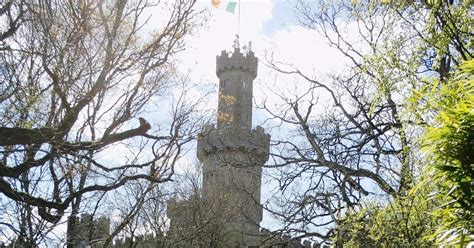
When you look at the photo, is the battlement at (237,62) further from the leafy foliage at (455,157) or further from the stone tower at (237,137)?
the leafy foliage at (455,157)

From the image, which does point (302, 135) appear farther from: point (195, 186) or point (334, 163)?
point (195, 186)

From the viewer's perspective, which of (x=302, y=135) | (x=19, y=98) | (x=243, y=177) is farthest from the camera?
(x=243, y=177)

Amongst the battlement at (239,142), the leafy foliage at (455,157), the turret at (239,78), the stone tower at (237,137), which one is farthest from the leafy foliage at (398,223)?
the turret at (239,78)

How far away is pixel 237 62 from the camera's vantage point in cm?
4356

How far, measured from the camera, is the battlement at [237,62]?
43.6 m

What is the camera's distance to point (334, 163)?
1218 cm

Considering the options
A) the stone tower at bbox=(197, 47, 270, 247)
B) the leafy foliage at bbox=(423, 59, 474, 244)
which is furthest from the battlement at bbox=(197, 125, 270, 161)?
the leafy foliage at bbox=(423, 59, 474, 244)

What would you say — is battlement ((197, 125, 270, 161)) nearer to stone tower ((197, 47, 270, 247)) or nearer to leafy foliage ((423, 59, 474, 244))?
stone tower ((197, 47, 270, 247))

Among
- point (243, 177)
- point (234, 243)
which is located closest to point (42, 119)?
point (234, 243)

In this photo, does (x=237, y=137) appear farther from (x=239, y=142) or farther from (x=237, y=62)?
(x=237, y=62)

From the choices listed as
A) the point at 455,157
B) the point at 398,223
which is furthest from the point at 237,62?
the point at 455,157

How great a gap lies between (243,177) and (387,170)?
2556 centimetres

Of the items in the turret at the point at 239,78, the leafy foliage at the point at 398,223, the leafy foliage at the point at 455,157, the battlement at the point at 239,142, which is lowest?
the leafy foliage at the point at 455,157

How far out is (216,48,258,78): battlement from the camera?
43.6 metres
